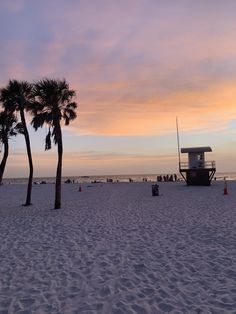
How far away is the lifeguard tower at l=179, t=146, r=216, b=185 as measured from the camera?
45.9 m

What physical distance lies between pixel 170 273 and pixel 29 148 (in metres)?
18.0

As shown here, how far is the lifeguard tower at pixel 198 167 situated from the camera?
45875 millimetres

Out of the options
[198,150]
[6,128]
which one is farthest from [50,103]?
[198,150]

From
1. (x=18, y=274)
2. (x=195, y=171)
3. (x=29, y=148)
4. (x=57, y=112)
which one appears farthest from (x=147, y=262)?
(x=195, y=171)

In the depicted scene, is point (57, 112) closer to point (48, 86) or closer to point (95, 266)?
point (48, 86)

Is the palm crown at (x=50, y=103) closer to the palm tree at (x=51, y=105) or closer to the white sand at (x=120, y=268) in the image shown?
the palm tree at (x=51, y=105)

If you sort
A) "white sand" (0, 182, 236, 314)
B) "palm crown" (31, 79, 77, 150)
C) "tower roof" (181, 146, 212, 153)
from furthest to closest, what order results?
"tower roof" (181, 146, 212, 153) < "palm crown" (31, 79, 77, 150) < "white sand" (0, 182, 236, 314)

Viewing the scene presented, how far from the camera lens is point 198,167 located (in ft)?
152

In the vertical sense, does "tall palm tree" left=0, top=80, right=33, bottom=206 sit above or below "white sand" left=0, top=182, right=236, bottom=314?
above

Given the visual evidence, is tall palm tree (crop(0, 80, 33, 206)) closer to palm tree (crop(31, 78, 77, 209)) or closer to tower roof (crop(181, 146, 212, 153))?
palm tree (crop(31, 78, 77, 209))

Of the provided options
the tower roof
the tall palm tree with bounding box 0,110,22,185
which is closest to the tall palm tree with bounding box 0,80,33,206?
the tall palm tree with bounding box 0,110,22,185

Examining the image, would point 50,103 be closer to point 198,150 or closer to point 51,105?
point 51,105

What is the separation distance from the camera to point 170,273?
308 inches

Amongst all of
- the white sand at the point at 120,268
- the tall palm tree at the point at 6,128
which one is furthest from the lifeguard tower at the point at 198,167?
the white sand at the point at 120,268
